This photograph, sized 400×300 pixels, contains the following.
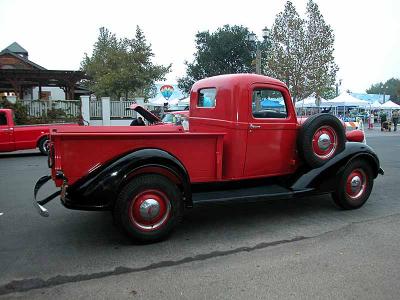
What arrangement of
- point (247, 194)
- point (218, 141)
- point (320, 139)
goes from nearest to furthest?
point (218, 141), point (247, 194), point (320, 139)

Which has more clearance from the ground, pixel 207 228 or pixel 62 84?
pixel 62 84

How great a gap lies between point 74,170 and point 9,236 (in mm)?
1313

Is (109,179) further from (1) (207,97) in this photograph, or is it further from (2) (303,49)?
(2) (303,49)

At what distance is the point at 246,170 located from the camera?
5.46m

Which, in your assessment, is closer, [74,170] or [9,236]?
[74,170]

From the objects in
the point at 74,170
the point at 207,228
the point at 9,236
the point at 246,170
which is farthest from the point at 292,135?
the point at 9,236

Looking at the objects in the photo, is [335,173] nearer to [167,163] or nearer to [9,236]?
[167,163]

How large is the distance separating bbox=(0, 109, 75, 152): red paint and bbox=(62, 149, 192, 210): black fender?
9079mm

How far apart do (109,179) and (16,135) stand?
9988 millimetres

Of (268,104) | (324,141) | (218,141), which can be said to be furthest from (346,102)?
(218,141)

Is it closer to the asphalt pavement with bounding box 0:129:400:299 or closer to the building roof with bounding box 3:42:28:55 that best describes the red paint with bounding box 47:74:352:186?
the asphalt pavement with bounding box 0:129:400:299

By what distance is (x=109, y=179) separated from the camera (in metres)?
4.44

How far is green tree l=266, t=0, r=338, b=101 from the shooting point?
2630cm

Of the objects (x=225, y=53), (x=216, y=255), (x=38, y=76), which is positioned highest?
(x=225, y=53)
